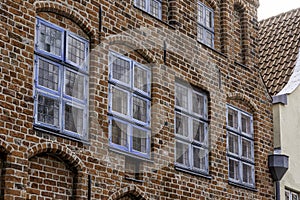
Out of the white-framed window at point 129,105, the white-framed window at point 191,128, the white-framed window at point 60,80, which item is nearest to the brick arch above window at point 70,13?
the white-framed window at point 60,80

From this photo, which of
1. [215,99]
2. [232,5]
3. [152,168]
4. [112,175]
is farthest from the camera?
[232,5]

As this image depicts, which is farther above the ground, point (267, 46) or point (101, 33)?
point (267, 46)

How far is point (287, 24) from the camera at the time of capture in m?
20.3

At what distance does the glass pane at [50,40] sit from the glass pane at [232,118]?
4.99 m

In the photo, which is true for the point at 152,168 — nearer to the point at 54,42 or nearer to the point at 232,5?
the point at 54,42

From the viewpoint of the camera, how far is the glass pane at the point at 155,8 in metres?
13.7

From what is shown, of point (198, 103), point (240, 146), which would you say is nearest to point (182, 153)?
point (198, 103)

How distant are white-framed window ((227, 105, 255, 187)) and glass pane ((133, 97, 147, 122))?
9.02 feet

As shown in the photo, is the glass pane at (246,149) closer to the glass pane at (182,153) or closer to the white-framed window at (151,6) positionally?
the glass pane at (182,153)

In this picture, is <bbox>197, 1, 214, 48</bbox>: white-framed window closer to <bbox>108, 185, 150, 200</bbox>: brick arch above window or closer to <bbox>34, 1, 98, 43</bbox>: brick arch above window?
<bbox>34, 1, 98, 43</bbox>: brick arch above window

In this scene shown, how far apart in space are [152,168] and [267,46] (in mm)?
8396

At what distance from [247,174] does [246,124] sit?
3.41 ft

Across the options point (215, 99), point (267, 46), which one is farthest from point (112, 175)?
point (267, 46)

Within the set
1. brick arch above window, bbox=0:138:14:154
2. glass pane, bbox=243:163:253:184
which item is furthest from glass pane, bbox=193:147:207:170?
brick arch above window, bbox=0:138:14:154
